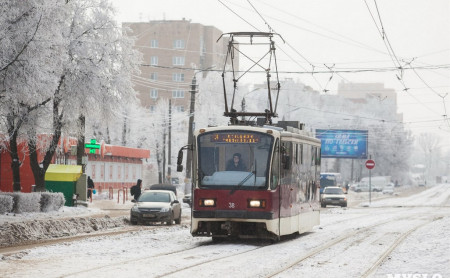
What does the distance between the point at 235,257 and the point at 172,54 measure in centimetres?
12065

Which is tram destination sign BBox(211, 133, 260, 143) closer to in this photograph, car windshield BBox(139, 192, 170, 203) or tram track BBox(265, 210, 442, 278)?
tram track BBox(265, 210, 442, 278)

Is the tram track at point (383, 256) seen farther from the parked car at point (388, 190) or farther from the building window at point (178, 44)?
the building window at point (178, 44)

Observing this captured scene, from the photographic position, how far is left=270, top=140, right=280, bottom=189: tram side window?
2047cm

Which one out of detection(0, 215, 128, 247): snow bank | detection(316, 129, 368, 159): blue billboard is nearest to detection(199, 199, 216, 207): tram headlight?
detection(0, 215, 128, 247): snow bank

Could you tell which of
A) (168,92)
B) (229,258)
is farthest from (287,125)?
(168,92)

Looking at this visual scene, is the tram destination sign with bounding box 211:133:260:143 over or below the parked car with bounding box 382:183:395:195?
over

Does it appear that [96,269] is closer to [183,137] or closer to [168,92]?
[183,137]

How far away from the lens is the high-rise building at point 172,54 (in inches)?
5330

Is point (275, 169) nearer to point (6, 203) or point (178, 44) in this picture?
point (6, 203)

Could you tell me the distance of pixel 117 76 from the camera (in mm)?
37750

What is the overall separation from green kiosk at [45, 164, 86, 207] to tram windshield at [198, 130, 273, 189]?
68.4ft

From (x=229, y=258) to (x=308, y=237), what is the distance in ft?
26.3

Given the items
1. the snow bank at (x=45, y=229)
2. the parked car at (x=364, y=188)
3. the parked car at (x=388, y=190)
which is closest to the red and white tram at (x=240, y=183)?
the snow bank at (x=45, y=229)

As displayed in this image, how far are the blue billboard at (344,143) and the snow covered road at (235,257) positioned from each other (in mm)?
53525
